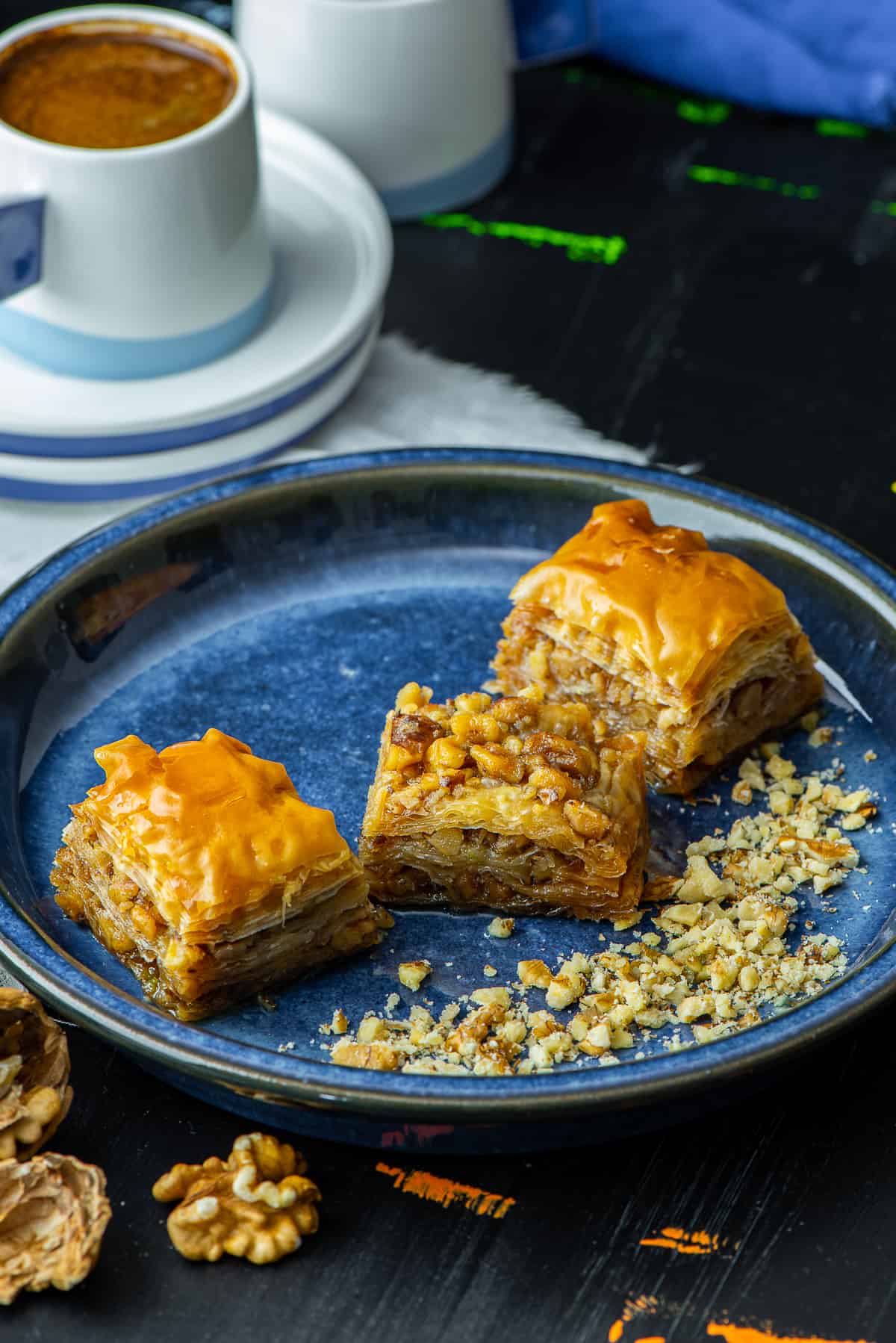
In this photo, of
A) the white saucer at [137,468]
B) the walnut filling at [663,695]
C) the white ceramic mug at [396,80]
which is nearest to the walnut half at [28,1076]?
the walnut filling at [663,695]

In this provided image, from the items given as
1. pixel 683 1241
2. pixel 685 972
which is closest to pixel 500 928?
pixel 685 972

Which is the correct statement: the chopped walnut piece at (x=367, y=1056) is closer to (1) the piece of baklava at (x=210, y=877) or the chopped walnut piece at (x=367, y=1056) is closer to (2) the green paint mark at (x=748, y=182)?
(1) the piece of baklava at (x=210, y=877)

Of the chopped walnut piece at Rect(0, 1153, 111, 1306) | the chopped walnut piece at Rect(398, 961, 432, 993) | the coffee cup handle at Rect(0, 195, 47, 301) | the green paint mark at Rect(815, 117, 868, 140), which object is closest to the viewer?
the chopped walnut piece at Rect(0, 1153, 111, 1306)

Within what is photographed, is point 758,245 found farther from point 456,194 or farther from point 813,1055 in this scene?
point 813,1055

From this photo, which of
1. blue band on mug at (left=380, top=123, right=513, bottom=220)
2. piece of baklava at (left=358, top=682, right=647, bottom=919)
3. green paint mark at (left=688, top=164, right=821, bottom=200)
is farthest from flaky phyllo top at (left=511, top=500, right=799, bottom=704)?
green paint mark at (left=688, top=164, right=821, bottom=200)

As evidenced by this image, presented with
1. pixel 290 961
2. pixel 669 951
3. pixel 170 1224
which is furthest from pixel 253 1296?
pixel 669 951

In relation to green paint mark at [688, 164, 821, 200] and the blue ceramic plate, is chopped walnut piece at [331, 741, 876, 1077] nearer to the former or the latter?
the blue ceramic plate

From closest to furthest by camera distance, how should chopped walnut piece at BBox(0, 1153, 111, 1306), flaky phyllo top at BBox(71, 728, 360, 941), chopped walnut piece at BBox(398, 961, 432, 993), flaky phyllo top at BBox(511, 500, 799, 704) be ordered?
chopped walnut piece at BBox(0, 1153, 111, 1306), flaky phyllo top at BBox(71, 728, 360, 941), chopped walnut piece at BBox(398, 961, 432, 993), flaky phyllo top at BBox(511, 500, 799, 704)

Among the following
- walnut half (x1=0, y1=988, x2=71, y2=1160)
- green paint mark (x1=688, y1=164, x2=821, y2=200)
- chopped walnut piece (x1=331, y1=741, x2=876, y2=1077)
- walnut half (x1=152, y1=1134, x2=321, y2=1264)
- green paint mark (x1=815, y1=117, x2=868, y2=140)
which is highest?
green paint mark (x1=815, y1=117, x2=868, y2=140)
